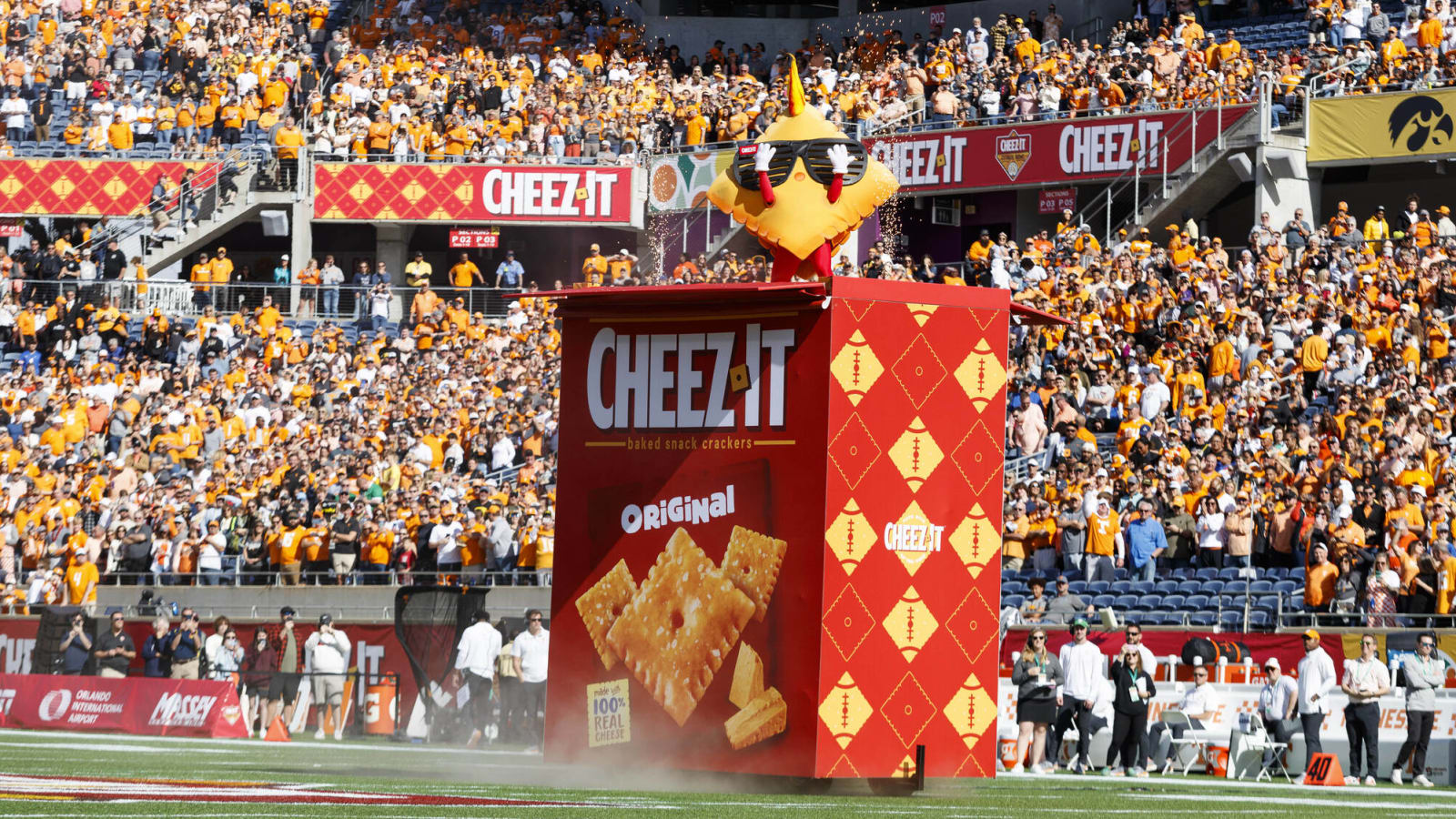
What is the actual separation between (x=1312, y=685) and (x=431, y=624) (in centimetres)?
937

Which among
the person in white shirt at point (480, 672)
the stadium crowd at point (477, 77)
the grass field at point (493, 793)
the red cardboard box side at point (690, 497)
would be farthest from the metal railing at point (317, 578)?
the stadium crowd at point (477, 77)

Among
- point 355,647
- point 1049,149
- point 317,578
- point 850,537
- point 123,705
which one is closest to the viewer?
point 850,537

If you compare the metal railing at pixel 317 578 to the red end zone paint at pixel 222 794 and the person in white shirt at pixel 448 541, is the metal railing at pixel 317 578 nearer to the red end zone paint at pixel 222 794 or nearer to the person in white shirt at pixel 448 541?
the person in white shirt at pixel 448 541

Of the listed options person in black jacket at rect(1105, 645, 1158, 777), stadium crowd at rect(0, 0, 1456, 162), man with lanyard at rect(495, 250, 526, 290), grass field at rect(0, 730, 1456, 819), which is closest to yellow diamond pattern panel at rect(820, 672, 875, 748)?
grass field at rect(0, 730, 1456, 819)

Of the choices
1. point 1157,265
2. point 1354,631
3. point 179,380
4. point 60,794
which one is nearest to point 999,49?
point 1157,265

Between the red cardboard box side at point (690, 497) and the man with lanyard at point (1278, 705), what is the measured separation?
7.73 m

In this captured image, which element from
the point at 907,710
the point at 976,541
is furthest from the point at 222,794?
the point at 976,541

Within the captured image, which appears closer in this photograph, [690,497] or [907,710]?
[907,710]

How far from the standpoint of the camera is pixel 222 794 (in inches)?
433

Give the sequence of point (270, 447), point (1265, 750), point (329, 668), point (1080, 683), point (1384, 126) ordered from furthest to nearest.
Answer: point (270, 447)
point (1384, 126)
point (329, 668)
point (1265, 750)
point (1080, 683)

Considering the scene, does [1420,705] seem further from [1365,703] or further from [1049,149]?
[1049,149]

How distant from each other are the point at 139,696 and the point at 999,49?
20772 mm

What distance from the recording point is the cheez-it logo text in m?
11.8

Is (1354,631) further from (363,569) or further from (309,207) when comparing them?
(309,207)
